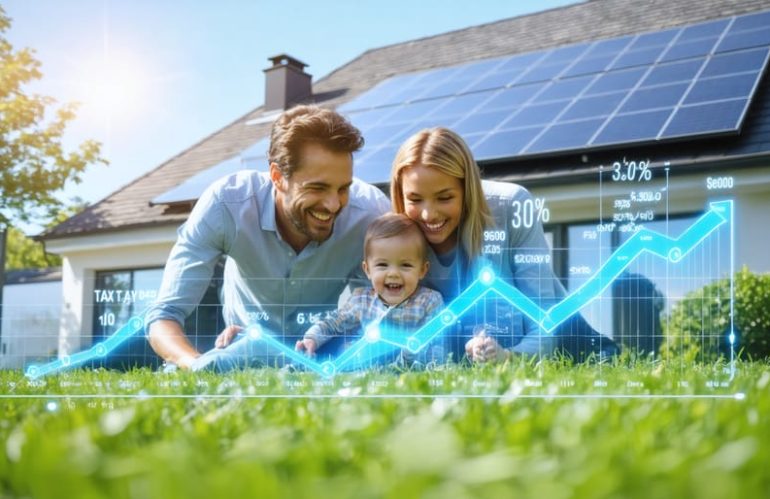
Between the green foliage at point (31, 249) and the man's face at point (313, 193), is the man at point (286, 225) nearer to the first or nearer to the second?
the man's face at point (313, 193)

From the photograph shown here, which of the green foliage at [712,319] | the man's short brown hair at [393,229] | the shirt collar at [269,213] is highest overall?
the shirt collar at [269,213]

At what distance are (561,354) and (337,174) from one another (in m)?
1.18

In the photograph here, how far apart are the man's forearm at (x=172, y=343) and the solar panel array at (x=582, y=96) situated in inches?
56.3

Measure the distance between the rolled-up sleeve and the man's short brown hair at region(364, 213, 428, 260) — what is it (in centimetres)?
66

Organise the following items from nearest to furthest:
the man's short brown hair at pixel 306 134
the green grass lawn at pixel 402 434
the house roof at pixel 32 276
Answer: the green grass lawn at pixel 402 434 → the house roof at pixel 32 276 → the man's short brown hair at pixel 306 134

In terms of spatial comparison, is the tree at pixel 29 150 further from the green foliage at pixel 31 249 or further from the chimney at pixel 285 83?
the chimney at pixel 285 83

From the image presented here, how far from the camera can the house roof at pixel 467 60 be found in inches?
135

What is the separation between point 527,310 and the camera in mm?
2982

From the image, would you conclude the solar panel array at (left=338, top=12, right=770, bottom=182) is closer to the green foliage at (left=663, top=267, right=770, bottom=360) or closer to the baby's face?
the green foliage at (left=663, top=267, right=770, bottom=360)

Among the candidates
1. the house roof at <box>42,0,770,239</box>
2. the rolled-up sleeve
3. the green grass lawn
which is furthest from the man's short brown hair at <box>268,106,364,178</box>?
the green grass lawn

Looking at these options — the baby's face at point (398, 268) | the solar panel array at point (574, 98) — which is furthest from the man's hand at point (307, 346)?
the solar panel array at point (574, 98)

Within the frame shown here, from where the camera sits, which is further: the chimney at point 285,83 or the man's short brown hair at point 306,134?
the man's short brown hair at point 306,134

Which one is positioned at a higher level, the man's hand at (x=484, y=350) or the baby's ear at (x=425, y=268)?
the baby's ear at (x=425, y=268)

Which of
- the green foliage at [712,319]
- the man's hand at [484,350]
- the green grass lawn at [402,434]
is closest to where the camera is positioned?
the green grass lawn at [402,434]
